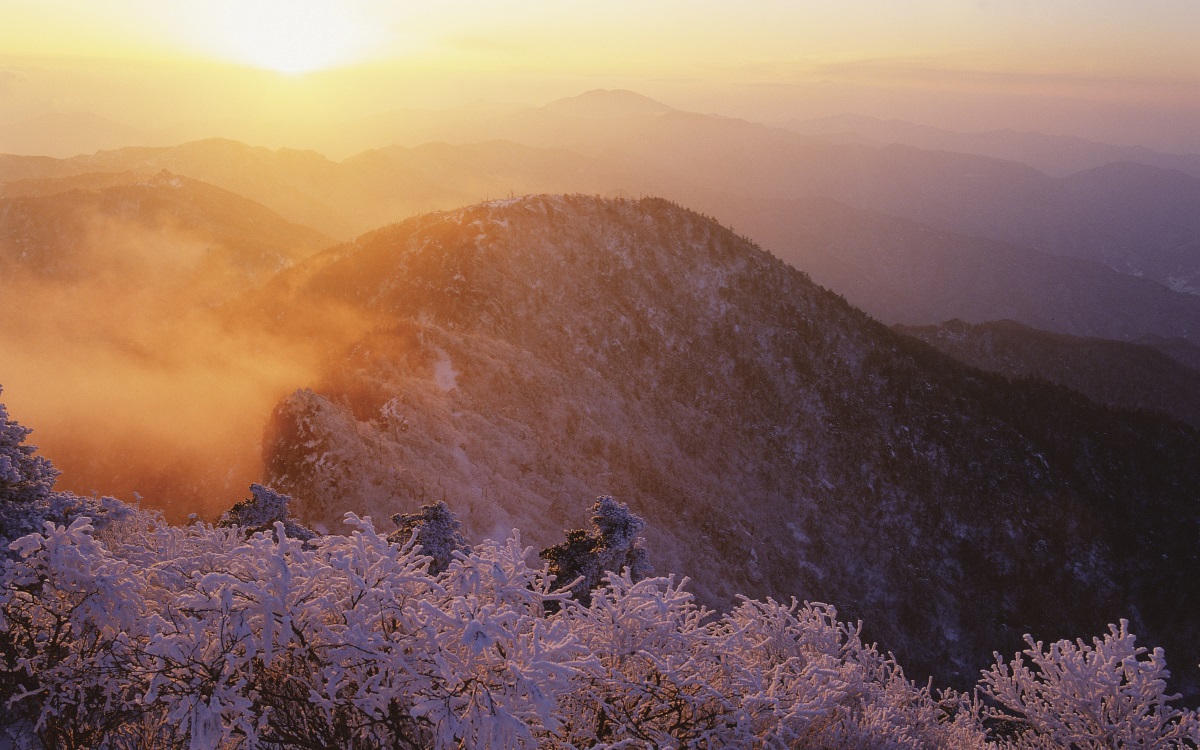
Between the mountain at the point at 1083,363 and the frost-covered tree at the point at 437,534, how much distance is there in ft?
281

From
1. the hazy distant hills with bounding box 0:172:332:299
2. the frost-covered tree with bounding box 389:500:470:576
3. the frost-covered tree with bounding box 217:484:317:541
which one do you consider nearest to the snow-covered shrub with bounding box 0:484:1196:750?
the frost-covered tree with bounding box 389:500:470:576

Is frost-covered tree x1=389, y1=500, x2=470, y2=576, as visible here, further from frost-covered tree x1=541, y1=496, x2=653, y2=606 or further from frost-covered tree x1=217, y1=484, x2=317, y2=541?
frost-covered tree x1=541, y1=496, x2=653, y2=606

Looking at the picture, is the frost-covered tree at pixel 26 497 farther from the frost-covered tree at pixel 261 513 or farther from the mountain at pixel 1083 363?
the mountain at pixel 1083 363

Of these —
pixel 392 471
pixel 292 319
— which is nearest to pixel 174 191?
pixel 292 319

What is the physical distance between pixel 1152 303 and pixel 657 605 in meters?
260

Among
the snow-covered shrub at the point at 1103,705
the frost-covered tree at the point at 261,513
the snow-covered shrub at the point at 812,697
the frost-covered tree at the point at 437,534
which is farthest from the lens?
the frost-covered tree at the point at 261,513

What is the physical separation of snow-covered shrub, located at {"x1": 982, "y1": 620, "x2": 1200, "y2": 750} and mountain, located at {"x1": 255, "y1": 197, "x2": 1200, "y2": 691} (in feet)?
52.0

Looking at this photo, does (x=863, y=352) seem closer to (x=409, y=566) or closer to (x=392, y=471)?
(x=392, y=471)

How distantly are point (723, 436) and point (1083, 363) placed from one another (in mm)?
95427

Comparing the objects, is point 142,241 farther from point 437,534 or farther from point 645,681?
point 645,681

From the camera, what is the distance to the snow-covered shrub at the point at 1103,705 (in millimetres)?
9766

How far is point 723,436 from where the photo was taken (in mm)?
33906

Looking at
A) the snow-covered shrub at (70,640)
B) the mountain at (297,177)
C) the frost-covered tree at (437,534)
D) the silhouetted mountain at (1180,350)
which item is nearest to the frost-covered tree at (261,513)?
the frost-covered tree at (437,534)

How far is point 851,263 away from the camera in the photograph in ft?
655
